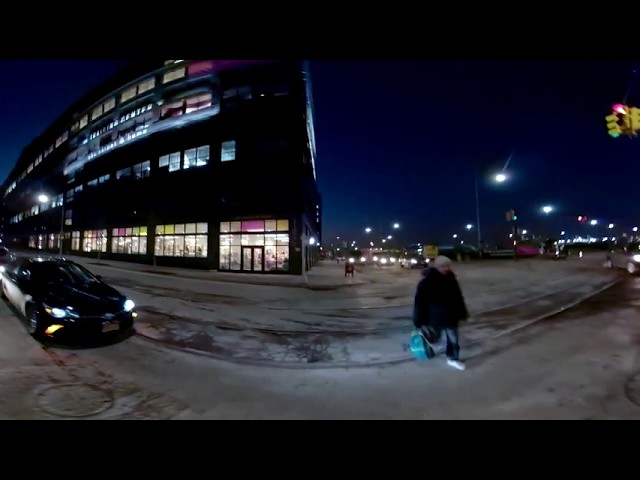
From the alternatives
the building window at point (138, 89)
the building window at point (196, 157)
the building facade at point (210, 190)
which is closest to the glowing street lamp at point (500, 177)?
the building facade at point (210, 190)

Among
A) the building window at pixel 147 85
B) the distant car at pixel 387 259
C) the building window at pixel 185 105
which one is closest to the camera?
the building window at pixel 185 105

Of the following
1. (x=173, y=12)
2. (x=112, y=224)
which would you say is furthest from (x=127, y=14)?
(x=112, y=224)

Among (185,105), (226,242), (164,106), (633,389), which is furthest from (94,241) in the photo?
(633,389)

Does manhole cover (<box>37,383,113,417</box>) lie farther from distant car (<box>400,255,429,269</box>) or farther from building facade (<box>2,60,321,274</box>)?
distant car (<box>400,255,429,269</box>)

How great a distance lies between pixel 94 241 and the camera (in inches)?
746

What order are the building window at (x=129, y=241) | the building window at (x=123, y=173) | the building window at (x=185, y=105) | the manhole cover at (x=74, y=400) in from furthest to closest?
the building window at (x=123, y=173) < the building window at (x=185, y=105) < the building window at (x=129, y=241) < the manhole cover at (x=74, y=400)

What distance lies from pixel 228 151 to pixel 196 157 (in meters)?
2.51

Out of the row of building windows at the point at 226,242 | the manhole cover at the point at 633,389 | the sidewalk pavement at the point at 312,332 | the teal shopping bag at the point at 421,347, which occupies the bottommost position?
the sidewalk pavement at the point at 312,332

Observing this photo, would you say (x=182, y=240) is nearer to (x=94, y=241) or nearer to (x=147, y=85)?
(x=94, y=241)

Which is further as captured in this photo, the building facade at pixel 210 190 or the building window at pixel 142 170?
the building window at pixel 142 170

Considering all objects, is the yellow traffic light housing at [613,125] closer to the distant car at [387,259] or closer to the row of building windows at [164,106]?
the row of building windows at [164,106]

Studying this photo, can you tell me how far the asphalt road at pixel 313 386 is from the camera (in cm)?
335
